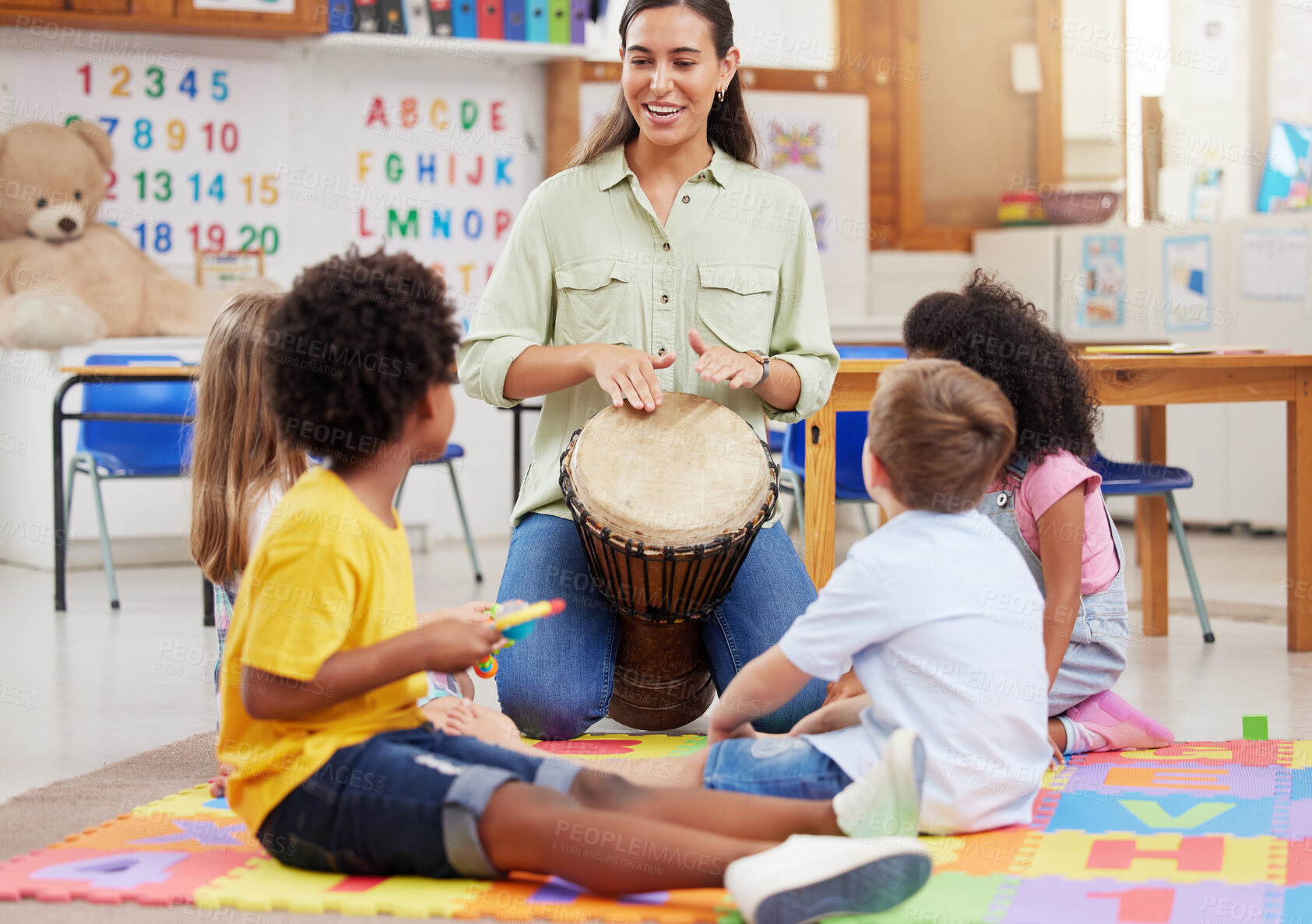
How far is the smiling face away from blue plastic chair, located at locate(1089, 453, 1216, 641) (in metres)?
1.39

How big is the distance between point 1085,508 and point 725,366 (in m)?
0.65

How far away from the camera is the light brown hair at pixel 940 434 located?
1.72 meters

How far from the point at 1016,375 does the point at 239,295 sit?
125cm

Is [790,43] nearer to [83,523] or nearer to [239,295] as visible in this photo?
[83,523]

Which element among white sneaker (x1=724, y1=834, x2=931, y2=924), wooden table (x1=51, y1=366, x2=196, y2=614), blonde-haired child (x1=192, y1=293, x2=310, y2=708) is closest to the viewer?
white sneaker (x1=724, y1=834, x2=931, y2=924)

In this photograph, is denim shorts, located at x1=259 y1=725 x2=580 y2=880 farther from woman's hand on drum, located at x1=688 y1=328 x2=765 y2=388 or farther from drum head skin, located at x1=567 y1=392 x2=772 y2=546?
woman's hand on drum, located at x1=688 y1=328 x2=765 y2=388

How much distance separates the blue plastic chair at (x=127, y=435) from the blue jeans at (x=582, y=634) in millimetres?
1988

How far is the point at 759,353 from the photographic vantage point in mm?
2383

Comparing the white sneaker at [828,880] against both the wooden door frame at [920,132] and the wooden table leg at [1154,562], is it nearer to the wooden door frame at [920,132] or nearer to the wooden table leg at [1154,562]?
the wooden table leg at [1154,562]

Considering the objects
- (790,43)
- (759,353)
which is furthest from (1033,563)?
(790,43)

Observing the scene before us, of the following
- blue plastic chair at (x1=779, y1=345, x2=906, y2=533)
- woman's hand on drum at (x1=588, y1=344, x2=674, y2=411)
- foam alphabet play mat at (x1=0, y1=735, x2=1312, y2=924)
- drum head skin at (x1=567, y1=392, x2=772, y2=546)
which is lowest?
foam alphabet play mat at (x1=0, y1=735, x2=1312, y2=924)

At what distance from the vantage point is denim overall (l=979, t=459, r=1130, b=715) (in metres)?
2.28

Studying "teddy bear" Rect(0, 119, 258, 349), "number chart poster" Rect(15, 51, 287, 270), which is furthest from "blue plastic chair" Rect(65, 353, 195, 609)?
"number chart poster" Rect(15, 51, 287, 270)

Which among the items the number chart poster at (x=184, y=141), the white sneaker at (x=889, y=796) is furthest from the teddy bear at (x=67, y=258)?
the white sneaker at (x=889, y=796)
